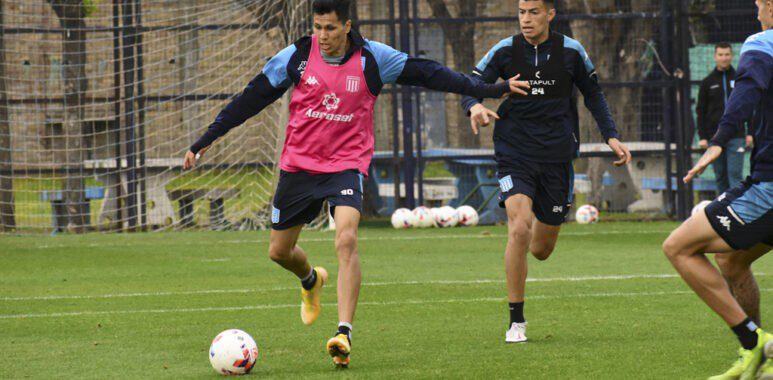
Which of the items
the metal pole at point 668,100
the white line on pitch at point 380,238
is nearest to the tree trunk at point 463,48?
the metal pole at point 668,100

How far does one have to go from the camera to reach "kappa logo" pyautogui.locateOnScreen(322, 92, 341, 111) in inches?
302

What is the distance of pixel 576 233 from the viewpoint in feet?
57.7

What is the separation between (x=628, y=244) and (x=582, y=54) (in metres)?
7.31

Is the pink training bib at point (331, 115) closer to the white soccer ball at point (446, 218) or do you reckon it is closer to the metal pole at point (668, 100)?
the white soccer ball at point (446, 218)

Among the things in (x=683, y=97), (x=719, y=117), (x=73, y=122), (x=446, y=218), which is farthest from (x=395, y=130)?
(x=719, y=117)

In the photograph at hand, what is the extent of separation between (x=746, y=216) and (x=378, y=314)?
3.82 m

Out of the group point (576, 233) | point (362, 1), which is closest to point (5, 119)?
point (362, 1)

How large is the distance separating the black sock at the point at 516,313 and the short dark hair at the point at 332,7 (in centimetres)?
207

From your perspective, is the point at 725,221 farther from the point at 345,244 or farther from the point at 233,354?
the point at 233,354

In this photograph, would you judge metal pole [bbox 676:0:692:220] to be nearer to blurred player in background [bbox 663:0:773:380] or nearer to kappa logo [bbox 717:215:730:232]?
blurred player in background [bbox 663:0:773:380]

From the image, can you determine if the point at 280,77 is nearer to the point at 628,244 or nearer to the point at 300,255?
the point at 300,255

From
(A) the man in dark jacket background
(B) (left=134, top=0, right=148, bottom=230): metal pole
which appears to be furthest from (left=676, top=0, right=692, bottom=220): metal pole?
(B) (left=134, top=0, right=148, bottom=230): metal pole

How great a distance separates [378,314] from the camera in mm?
9391

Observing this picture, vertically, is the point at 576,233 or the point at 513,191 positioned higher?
the point at 513,191
